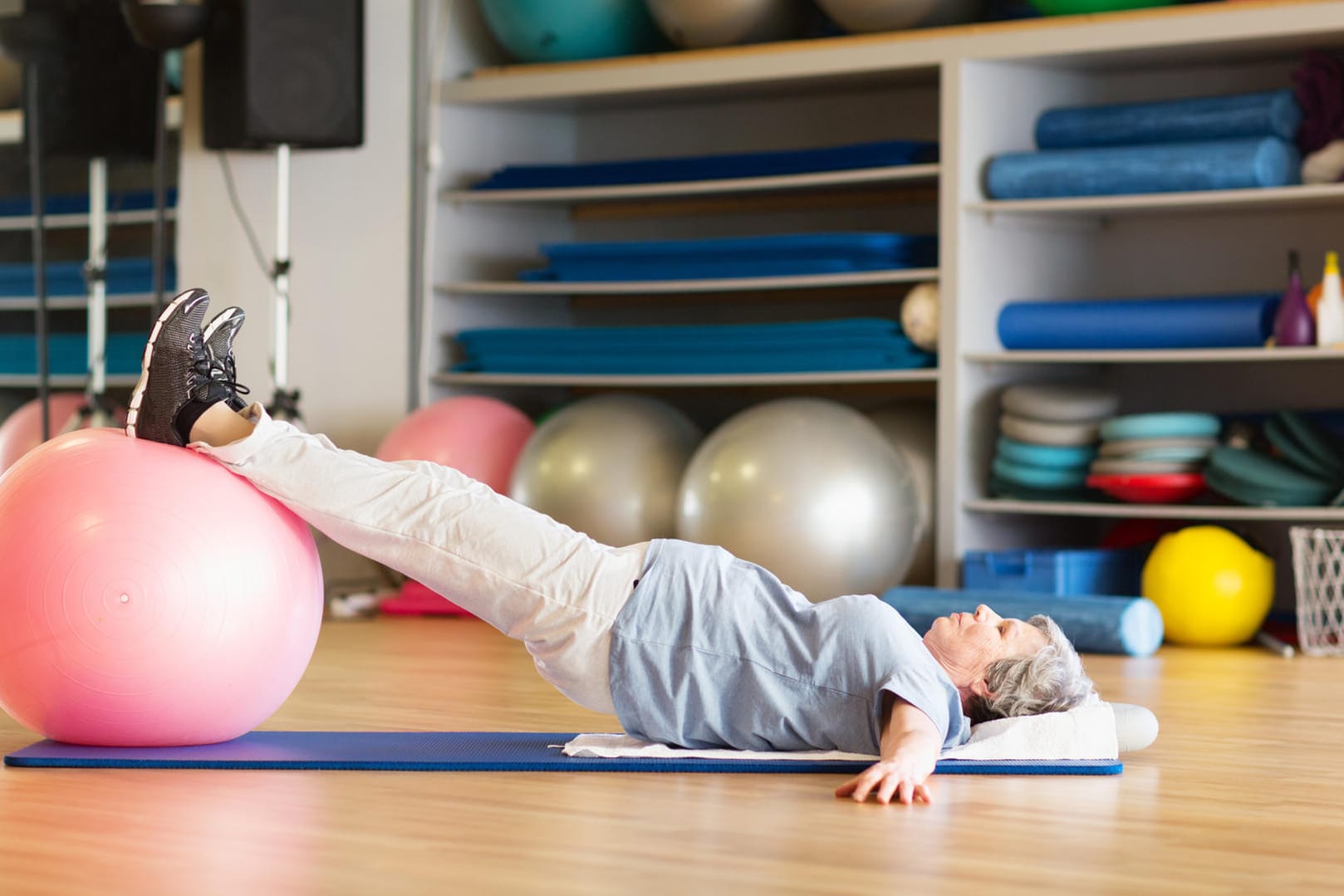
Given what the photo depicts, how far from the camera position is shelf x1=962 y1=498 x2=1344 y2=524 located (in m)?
4.30

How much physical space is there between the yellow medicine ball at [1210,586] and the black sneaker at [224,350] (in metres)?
2.58

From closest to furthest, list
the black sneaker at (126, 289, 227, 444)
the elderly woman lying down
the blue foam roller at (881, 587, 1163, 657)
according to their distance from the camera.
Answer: the elderly woman lying down < the black sneaker at (126, 289, 227, 444) < the blue foam roller at (881, 587, 1163, 657)

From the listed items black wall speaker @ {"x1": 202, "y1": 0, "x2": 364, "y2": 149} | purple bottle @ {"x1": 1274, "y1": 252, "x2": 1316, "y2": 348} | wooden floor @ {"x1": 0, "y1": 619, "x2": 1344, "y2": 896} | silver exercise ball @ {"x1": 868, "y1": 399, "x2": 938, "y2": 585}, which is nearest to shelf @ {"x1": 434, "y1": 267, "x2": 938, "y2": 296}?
silver exercise ball @ {"x1": 868, "y1": 399, "x2": 938, "y2": 585}

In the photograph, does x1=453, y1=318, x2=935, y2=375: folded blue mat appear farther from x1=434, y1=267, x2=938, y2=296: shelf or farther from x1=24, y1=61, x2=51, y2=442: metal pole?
x1=24, y1=61, x2=51, y2=442: metal pole

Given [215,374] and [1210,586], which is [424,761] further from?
[1210,586]

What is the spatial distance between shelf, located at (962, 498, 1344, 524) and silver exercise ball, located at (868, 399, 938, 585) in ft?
0.41

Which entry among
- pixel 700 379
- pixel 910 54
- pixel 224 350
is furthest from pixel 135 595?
pixel 910 54

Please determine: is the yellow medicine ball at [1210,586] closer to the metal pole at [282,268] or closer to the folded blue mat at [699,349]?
the folded blue mat at [699,349]

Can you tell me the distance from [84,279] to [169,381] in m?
2.93

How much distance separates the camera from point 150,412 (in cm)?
265

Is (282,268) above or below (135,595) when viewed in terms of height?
above

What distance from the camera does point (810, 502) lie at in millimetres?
4309

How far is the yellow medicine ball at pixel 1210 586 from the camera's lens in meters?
4.35

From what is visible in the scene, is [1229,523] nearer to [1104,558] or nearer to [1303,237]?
[1104,558]
